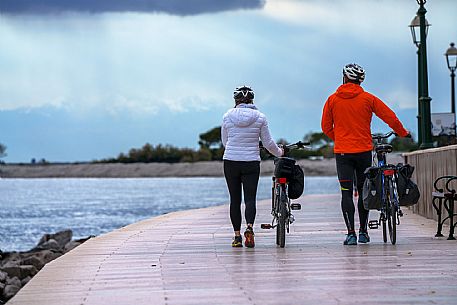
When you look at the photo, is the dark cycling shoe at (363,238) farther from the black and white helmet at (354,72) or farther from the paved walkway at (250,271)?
the black and white helmet at (354,72)

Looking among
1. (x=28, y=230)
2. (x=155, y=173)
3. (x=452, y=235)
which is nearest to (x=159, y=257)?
(x=452, y=235)

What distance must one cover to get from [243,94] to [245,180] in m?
1.09

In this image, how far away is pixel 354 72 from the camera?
48.7 feet

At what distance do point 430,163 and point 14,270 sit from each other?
889 cm

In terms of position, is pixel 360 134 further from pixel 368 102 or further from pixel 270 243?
pixel 270 243

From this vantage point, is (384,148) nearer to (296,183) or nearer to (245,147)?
(296,183)

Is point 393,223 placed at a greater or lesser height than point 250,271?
greater

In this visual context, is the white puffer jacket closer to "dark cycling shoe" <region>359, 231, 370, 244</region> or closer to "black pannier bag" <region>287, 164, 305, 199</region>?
"black pannier bag" <region>287, 164, 305, 199</region>

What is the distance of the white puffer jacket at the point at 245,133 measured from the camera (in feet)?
48.6

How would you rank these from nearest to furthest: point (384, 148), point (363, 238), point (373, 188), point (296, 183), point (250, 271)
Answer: point (250, 271)
point (373, 188)
point (384, 148)
point (296, 183)
point (363, 238)

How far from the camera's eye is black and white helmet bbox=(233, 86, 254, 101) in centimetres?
1497

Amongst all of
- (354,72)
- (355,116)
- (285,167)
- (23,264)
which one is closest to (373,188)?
(355,116)

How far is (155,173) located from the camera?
626 ft

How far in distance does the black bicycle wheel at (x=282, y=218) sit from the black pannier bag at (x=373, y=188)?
1004 millimetres
